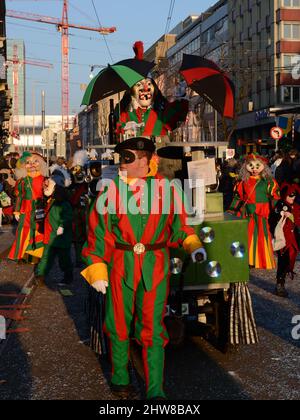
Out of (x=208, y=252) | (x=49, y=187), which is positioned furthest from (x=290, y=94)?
(x=208, y=252)

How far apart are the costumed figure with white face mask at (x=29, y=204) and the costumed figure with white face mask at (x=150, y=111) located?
10.7ft

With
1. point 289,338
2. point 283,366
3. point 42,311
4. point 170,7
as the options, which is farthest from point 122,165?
point 170,7

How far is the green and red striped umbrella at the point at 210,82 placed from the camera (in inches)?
249

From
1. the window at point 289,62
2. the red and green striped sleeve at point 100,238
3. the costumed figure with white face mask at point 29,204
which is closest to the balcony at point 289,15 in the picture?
the window at point 289,62

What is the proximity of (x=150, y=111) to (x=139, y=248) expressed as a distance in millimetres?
3149

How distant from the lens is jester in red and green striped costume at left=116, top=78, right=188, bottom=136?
7262 mm

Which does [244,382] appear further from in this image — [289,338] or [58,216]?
[58,216]

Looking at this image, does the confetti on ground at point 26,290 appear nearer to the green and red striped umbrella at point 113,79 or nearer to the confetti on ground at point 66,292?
the confetti on ground at point 66,292

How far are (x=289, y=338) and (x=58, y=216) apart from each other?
422 cm

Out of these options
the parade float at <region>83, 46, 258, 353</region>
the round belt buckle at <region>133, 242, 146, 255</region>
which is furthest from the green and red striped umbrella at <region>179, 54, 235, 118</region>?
the round belt buckle at <region>133, 242, 146, 255</region>

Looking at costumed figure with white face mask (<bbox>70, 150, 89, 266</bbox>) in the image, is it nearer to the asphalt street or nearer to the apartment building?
the asphalt street

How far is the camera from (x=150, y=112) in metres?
7.30

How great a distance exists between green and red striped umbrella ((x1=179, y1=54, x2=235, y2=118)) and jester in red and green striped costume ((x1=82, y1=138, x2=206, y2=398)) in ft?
6.17
